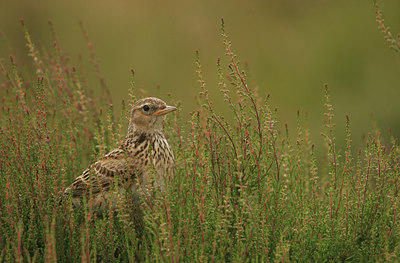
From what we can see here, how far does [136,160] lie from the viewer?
4.70 meters

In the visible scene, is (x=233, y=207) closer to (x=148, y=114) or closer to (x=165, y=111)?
(x=165, y=111)

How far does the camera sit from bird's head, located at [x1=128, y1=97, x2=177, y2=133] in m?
4.87

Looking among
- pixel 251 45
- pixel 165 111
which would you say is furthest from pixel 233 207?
pixel 251 45

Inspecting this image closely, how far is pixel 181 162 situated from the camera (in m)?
4.07

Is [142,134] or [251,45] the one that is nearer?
[142,134]

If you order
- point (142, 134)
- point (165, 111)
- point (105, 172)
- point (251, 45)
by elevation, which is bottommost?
point (105, 172)

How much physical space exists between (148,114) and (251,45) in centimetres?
783

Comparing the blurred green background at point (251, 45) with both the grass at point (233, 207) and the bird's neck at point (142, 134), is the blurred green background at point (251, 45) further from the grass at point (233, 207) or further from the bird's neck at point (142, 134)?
the grass at point (233, 207)

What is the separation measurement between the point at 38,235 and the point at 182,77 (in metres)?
7.70

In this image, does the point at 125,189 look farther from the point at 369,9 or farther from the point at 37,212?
the point at 369,9

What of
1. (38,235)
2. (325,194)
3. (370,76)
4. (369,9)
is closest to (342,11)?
(369,9)

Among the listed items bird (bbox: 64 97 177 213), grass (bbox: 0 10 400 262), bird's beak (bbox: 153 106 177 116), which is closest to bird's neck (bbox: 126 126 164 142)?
bird (bbox: 64 97 177 213)

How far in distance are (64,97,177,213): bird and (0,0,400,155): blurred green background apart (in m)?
4.98

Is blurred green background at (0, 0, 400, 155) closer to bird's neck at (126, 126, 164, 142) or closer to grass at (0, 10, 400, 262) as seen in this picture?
bird's neck at (126, 126, 164, 142)
